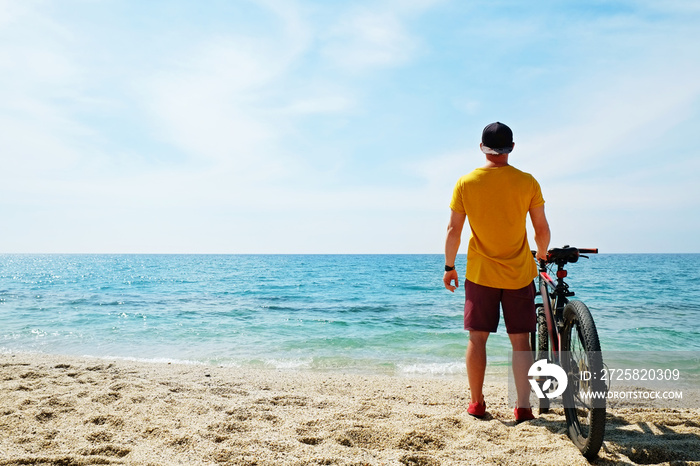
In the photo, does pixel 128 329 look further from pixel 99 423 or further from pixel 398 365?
pixel 99 423

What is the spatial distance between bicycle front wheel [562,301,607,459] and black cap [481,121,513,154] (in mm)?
1170

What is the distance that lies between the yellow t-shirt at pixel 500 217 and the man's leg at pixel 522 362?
1.38ft

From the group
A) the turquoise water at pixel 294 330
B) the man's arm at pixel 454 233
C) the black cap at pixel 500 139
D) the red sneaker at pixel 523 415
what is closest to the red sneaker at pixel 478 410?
the red sneaker at pixel 523 415

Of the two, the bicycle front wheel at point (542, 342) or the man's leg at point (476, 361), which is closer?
the man's leg at point (476, 361)

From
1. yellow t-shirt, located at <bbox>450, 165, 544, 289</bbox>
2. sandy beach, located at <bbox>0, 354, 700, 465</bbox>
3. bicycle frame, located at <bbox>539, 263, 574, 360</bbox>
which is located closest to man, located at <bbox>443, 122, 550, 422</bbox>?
yellow t-shirt, located at <bbox>450, 165, 544, 289</bbox>

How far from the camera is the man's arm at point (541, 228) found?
3082 mm

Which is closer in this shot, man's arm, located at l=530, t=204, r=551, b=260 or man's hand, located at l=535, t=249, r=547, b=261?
man's arm, located at l=530, t=204, r=551, b=260

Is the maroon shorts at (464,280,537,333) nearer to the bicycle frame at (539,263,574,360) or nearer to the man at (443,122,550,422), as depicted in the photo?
the man at (443,122,550,422)

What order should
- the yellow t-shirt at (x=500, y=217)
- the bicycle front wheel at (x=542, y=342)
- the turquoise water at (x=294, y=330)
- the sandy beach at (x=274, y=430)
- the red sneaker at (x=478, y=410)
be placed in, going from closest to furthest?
the sandy beach at (x=274, y=430), the yellow t-shirt at (x=500, y=217), the red sneaker at (x=478, y=410), the bicycle front wheel at (x=542, y=342), the turquoise water at (x=294, y=330)

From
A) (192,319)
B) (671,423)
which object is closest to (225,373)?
(671,423)

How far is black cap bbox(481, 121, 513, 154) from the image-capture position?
120 inches

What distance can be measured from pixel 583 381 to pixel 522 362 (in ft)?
1.82

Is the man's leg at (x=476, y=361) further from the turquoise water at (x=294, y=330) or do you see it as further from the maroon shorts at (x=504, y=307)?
the turquoise water at (x=294, y=330)

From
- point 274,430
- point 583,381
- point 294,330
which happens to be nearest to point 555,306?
point 583,381
